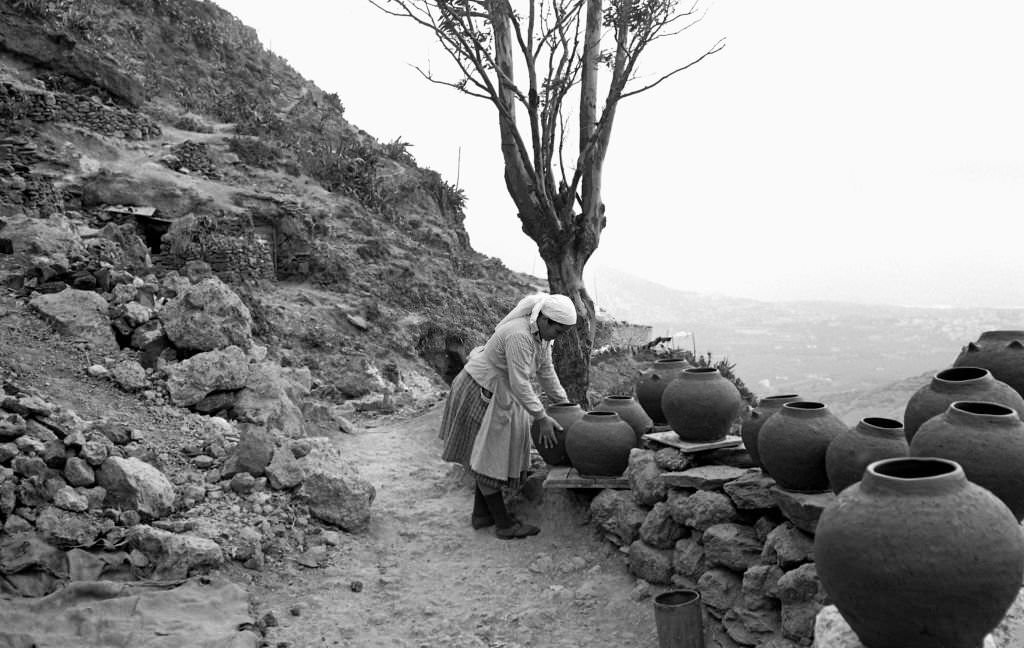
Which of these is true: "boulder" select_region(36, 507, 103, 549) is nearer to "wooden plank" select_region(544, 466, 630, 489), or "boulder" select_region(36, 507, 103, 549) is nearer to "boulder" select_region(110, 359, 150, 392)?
"boulder" select_region(110, 359, 150, 392)

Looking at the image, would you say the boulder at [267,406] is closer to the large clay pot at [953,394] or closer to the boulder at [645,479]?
the boulder at [645,479]

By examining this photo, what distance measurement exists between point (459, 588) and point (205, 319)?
3.89 m

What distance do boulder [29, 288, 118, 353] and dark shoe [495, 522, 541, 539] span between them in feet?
12.2

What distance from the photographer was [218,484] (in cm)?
472

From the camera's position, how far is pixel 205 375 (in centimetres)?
602

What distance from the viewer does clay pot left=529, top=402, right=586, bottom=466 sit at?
193 inches

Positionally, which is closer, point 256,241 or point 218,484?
point 218,484

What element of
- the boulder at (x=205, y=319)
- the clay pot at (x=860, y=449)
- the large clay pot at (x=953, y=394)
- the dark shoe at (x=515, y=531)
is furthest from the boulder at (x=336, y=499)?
the large clay pot at (x=953, y=394)

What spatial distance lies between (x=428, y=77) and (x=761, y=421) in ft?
18.9

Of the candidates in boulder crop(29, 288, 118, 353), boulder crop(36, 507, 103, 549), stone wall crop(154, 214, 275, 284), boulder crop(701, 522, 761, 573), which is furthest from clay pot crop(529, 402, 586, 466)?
stone wall crop(154, 214, 275, 284)

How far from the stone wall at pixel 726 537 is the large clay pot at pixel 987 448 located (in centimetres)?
62

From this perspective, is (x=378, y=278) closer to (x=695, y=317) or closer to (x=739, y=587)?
(x=739, y=587)

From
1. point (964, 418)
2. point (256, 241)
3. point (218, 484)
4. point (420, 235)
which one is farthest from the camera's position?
point (420, 235)

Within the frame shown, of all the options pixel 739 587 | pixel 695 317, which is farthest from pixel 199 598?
pixel 695 317
